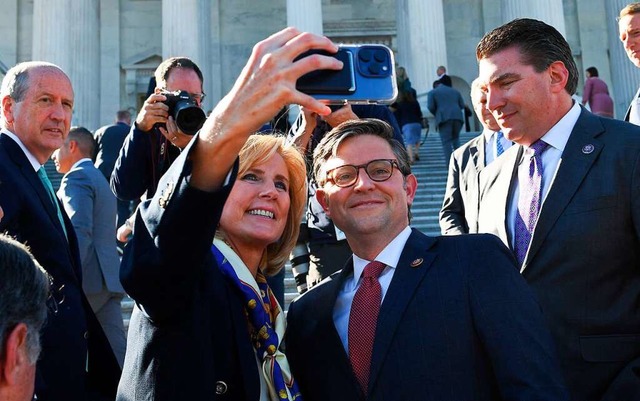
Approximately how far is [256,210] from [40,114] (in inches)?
73.6

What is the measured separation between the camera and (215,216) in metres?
2.25

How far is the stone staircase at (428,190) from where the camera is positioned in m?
9.83

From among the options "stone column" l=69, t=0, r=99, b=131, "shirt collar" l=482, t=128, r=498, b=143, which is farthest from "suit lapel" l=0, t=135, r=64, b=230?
"stone column" l=69, t=0, r=99, b=131

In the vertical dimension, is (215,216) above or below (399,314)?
above

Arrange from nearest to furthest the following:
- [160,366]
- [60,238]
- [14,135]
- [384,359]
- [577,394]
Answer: [160,366], [384,359], [577,394], [60,238], [14,135]

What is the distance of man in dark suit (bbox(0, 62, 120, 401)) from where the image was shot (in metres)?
3.62

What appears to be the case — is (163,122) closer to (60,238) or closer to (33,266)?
(60,238)

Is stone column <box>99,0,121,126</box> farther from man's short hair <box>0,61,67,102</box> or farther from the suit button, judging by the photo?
the suit button

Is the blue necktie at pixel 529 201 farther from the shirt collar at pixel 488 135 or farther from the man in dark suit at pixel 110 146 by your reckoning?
the man in dark suit at pixel 110 146

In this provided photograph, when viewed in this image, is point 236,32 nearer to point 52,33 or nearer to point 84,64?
point 84,64

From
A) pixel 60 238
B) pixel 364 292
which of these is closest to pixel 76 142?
pixel 60 238

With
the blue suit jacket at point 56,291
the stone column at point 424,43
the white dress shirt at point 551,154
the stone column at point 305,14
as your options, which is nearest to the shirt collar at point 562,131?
the white dress shirt at point 551,154

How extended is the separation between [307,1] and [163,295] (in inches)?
792

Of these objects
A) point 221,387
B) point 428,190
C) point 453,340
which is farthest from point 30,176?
point 428,190
